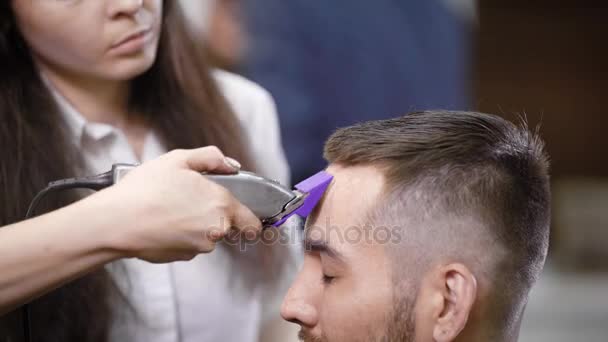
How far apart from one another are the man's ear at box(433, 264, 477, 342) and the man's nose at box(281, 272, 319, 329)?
0.17 meters

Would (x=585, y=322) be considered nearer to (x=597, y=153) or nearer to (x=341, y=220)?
(x=597, y=153)

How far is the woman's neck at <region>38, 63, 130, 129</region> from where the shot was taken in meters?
1.08

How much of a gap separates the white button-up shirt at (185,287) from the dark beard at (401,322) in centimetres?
30

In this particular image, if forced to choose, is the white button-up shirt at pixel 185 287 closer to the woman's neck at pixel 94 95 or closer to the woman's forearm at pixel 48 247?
the woman's neck at pixel 94 95

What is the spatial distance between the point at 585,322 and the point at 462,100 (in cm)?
236

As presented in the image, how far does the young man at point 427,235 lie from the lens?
3.12ft

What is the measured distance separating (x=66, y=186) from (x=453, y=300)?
52 cm

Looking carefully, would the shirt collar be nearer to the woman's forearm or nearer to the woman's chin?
the woman's chin

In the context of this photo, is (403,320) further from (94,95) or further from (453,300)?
(94,95)

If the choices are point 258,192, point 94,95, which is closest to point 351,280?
point 258,192

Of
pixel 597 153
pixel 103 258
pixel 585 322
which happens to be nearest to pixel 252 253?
pixel 103 258

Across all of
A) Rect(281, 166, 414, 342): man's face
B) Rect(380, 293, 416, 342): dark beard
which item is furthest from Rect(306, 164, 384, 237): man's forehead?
Rect(380, 293, 416, 342): dark beard

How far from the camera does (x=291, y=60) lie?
1.42 m

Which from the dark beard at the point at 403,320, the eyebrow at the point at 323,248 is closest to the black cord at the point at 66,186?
the eyebrow at the point at 323,248
